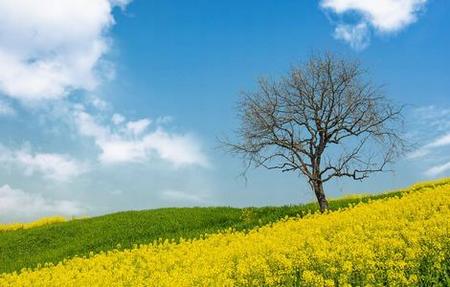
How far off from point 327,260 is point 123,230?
24504mm

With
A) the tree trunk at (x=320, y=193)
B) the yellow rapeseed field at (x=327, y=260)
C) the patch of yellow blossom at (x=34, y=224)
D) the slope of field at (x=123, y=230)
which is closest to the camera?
the yellow rapeseed field at (x=327, y=260)

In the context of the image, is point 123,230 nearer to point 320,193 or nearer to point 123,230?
point 123,230

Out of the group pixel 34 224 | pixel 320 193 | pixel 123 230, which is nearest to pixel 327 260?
pixel 320 193

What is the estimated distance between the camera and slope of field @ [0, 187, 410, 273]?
33.0 meters

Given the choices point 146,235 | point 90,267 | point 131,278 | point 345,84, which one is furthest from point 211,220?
point 131,278

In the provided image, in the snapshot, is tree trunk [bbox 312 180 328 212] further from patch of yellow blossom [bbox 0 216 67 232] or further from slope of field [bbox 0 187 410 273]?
patch of yellow blossom [bbox 0 216 67 232]

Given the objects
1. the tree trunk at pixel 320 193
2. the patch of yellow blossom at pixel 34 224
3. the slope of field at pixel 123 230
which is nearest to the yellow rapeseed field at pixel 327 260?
the tree trunk at pixel 320 193

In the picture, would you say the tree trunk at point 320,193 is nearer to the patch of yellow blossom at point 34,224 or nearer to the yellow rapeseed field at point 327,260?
the yellow rapeseed field at point 327,260

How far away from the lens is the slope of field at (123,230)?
108 ft

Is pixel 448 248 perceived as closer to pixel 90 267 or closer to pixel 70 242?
pixel 90 267

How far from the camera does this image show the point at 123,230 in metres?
36.6

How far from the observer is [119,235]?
116 ft

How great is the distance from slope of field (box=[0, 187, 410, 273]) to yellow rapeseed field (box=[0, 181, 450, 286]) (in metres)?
10.1

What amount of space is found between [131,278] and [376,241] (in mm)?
7083
